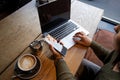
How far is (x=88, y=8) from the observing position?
63.7 inches

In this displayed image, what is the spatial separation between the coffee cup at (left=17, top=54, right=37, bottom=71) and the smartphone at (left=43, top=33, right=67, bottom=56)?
0.68ft

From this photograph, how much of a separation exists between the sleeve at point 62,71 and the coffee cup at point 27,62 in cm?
16

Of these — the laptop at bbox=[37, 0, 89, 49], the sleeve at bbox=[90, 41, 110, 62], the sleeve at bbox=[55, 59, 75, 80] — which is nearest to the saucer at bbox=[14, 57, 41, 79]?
the sleeve at bbox=[55, 59, 75, 80]

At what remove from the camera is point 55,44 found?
3.87ft

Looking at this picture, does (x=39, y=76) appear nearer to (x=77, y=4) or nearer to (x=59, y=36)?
(x=59, y=36)

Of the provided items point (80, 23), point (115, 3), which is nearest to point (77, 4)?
point (80, 23)

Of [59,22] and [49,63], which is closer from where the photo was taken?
[49,63]

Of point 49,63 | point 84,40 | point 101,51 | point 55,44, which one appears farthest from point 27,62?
point 101,51

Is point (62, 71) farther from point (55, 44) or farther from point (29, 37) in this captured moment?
point (29, 37)

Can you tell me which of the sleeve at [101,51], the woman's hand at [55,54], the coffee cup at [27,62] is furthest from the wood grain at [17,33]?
the sleeve at [101,51]

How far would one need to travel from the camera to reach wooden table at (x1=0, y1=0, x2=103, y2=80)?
41.2 inches

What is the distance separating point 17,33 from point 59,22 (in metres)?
0.39

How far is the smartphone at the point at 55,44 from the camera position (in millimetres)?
1144

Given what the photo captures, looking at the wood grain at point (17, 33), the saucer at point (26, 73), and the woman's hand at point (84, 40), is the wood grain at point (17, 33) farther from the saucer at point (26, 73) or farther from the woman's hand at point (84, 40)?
the woman's hand at point (84, 40)
